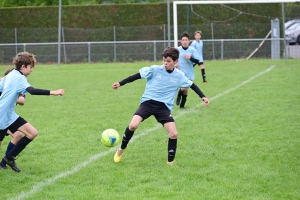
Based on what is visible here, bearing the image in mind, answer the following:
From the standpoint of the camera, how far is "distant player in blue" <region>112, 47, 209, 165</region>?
24.4 feet

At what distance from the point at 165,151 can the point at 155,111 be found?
3.17ft

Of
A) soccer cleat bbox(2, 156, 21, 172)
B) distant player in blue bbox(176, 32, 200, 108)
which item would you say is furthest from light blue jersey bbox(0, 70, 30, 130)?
distant player in blue bbox(176, 32, 200, 108)

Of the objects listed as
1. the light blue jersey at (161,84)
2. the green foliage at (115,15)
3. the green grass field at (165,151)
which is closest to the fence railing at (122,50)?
the green foliage at (115,15)

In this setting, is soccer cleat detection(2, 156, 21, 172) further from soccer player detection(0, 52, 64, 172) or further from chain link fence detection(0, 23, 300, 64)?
chain link fence detection(0, 23, 300, 64)

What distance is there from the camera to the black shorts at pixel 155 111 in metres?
7.51

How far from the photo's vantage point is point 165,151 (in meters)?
8.28

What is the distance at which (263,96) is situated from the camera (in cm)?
1457

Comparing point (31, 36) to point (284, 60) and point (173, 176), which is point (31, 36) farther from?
point (173, 176)

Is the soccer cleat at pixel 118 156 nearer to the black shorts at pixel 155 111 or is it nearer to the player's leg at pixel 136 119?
the player's leg at pixel 136 119

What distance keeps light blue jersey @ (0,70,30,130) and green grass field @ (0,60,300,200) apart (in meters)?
0.76

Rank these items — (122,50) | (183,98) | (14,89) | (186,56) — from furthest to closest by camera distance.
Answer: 1. (122,50)
2. (186,56)
3. (183,98)
4. (14,89)

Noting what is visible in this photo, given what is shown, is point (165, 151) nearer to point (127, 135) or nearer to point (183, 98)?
point (127, 135)

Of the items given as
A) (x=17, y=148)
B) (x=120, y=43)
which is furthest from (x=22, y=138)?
(x=120, y=43)

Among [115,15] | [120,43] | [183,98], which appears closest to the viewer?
[183,98]
